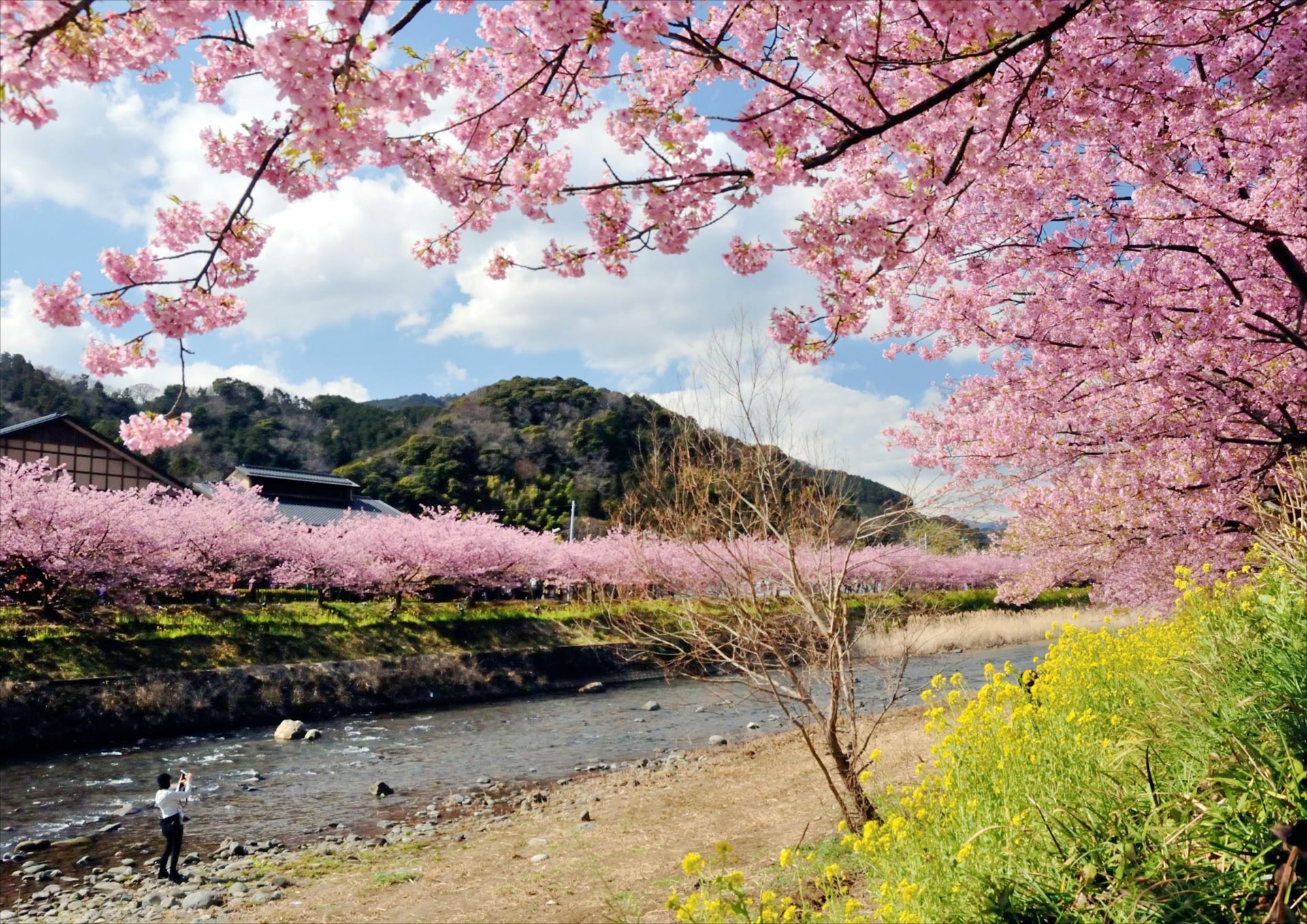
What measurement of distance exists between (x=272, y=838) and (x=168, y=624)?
1118 cm

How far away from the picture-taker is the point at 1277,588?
3.50 metres

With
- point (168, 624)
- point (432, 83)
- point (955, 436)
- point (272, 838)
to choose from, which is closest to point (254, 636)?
point (168, 624)

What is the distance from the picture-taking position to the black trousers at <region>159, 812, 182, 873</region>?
328 inches

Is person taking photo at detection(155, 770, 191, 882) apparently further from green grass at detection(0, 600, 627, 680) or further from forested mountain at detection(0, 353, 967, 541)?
forested mountain at detection(0, 353, 967, 541)

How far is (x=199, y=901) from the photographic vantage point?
757cm

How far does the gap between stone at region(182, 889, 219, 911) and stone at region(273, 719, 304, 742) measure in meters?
7.83

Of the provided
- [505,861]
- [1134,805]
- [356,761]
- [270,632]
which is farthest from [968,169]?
[270,632]

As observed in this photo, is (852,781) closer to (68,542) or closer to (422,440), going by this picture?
(68,542)

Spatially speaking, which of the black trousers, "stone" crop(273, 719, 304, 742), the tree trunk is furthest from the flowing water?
the tree trunk

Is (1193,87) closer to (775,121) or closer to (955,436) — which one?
(775,121)

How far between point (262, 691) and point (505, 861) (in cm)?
1123

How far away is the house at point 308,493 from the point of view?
38.2 m

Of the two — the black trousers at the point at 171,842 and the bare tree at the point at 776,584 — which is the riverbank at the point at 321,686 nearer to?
the bare tree at the point at 776,584

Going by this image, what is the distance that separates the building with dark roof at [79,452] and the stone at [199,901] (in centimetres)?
2446
